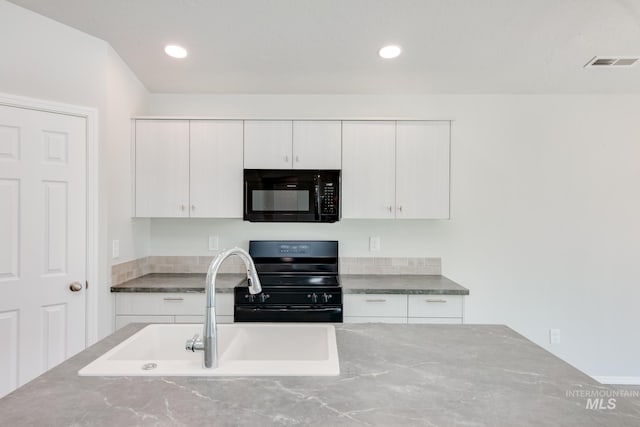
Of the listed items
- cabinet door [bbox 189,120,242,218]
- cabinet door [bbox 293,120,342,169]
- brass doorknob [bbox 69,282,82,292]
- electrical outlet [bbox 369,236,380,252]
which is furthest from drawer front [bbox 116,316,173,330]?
electrical outlet [bbox 369,236,380,252]

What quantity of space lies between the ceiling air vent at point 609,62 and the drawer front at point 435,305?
1.97 metres

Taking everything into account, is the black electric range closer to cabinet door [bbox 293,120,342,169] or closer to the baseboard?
cabinet door [bbox 293,120,342,169]

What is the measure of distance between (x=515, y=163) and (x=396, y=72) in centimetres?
134

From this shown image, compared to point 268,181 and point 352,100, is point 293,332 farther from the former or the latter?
point 352,100

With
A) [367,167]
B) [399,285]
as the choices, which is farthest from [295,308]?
[367,167]

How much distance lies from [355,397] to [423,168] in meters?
2.16

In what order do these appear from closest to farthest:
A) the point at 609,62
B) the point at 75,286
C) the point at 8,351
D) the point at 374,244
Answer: the point at 8,351 → the point at 75,286 → the point at 609,62 → the point at 374,244

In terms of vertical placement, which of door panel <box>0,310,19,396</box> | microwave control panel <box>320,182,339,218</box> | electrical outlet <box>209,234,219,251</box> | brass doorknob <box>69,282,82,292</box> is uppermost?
microwave control panel <box>320,182,339,218</box>

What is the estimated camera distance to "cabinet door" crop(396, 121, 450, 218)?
2.74 meters

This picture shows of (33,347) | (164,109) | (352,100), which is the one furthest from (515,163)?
(33,347)

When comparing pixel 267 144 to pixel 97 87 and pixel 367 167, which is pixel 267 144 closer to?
pixel 367 167

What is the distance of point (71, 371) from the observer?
104cm

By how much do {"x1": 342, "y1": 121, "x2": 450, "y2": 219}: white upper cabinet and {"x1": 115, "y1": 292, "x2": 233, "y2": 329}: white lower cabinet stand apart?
1.20 m

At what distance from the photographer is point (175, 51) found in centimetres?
245
